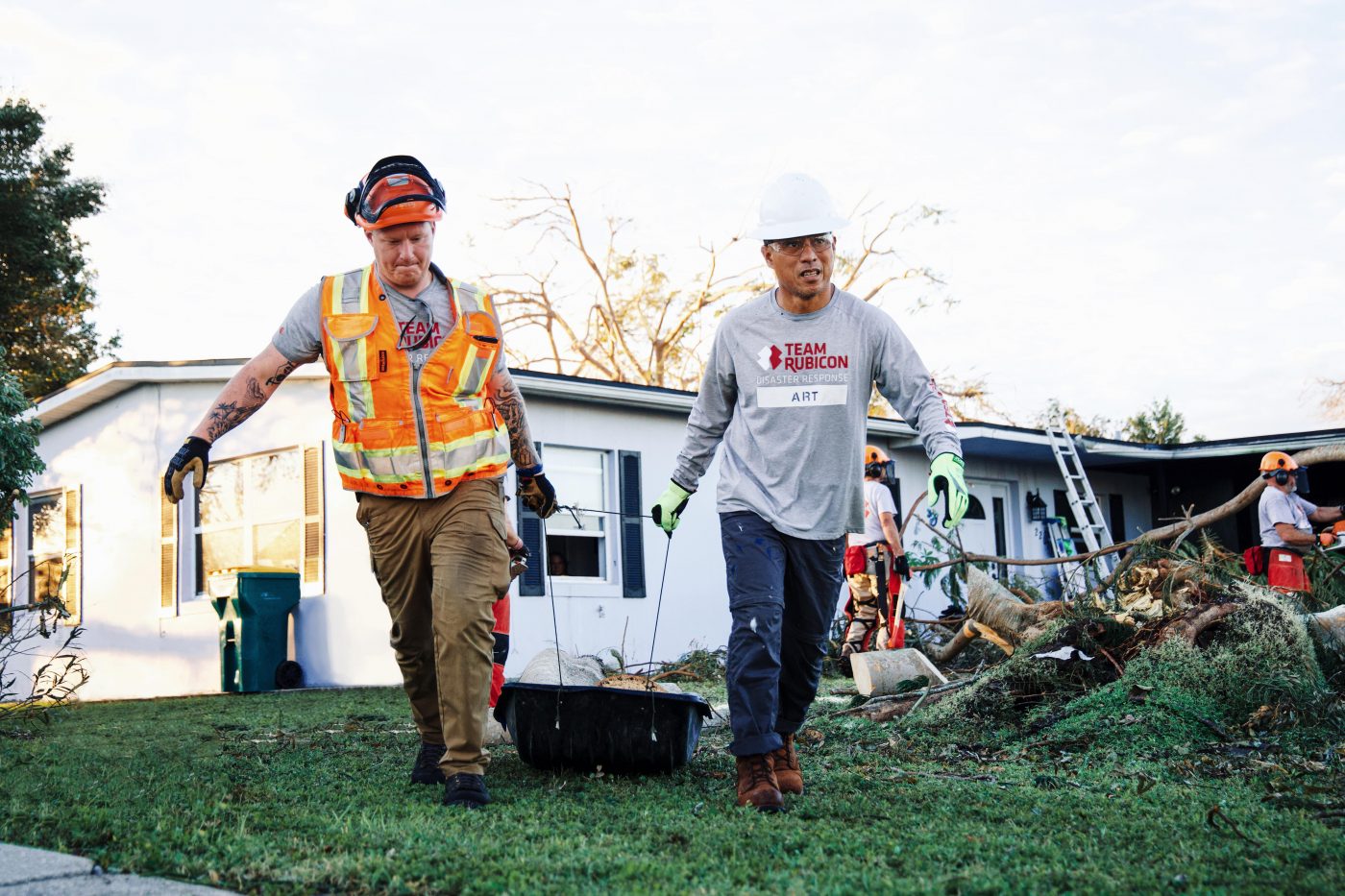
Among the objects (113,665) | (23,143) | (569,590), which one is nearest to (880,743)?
(569,590)

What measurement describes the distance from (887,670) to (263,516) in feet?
28.3

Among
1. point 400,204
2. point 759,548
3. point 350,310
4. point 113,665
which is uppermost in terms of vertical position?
point 400,204

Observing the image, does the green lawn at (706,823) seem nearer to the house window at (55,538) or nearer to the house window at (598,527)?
the house window at (598,527)

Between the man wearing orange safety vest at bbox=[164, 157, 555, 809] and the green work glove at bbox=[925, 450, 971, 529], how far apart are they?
4.78ft

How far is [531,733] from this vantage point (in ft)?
14.6

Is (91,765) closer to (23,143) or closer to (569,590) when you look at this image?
Result: (569,590)

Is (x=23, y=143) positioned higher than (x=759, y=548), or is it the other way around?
(x=23, y=143)

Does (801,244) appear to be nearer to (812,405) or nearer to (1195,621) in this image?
(812,405)

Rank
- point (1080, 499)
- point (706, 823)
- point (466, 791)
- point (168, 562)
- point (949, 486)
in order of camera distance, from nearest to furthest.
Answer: point (706, 823)
point (466, 791)
point (949, 486)
point (168, 562)
point (1080, 499)

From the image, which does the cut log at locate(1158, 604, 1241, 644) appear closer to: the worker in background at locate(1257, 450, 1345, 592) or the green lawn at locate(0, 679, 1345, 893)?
the green lawn at locate(0, 679, 1345, 893)

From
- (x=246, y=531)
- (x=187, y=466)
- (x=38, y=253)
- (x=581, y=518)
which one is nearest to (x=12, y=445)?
(x=187, y=466)

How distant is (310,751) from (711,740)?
184 centimetres

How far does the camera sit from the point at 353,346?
419 cm

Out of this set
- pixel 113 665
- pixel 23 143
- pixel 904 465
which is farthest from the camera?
pixel 23 143
